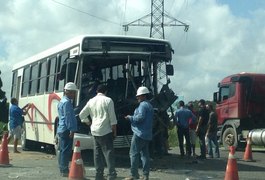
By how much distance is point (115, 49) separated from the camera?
13.9 metres

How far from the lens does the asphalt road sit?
38.9 ft

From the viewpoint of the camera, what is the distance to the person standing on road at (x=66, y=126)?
11.3 m

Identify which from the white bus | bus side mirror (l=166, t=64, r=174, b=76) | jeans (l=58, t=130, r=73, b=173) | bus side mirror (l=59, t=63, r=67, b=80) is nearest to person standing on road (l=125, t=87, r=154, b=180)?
jeans (l=58, t=130, r=73, b=173)

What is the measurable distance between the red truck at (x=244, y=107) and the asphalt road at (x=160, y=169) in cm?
566

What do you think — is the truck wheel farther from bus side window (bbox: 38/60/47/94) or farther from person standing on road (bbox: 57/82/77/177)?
person standing on road (bbox: 57/82/77/177)

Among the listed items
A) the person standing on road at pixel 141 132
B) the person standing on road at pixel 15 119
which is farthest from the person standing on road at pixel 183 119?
the person standing on road at pixel 15 119

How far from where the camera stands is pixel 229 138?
2250 centimetres

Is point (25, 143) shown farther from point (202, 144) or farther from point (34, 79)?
point (202, 144)

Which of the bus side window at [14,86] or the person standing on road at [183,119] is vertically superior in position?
the bus side window at [14,86]

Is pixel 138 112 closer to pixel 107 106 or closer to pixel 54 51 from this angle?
pixel 107 106

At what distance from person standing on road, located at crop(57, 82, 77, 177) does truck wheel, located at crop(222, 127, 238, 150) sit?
39.1ft

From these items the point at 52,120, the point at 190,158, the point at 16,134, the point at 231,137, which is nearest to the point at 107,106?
the point at 52,120

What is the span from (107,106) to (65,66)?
156 inches

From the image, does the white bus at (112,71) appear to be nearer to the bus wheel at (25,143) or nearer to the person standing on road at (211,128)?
the person standing on road at (211,128)
